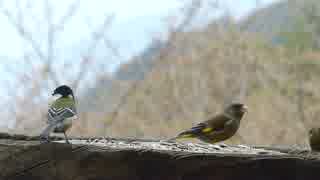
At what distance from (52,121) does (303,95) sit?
442 cm

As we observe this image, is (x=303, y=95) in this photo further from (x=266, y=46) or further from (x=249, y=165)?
(x=249, y=165)

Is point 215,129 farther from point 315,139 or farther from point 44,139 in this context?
point 44,139

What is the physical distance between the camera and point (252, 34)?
5961 millimetres

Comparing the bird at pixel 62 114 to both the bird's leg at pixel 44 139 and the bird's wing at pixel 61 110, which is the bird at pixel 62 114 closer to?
the bird's wing at pixel 61 110

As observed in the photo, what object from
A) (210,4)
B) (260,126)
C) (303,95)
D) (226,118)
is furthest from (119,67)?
(226,118)

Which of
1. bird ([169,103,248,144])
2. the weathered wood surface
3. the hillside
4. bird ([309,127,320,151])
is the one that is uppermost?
the hillside

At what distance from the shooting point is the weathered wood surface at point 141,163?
1.26 m

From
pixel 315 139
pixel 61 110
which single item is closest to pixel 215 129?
pixel 61 110

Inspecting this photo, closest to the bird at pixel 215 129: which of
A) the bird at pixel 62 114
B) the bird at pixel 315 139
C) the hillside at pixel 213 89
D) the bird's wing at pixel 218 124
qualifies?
the bird's wing at pixel 218 124

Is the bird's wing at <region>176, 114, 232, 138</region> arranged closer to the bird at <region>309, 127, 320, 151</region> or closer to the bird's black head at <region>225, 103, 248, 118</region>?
the bird's black head at <region>225, 103, 248, 118</region>

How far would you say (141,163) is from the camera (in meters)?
1.36

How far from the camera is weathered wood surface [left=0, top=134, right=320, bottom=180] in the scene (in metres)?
1.26

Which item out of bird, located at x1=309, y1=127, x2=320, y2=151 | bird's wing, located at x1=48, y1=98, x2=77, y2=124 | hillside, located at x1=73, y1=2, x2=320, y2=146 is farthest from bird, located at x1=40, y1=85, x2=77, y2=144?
hillside, located at x1=73, y1=2, x2=320, y2=146

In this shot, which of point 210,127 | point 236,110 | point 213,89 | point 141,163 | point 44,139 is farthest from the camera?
point 213,89
